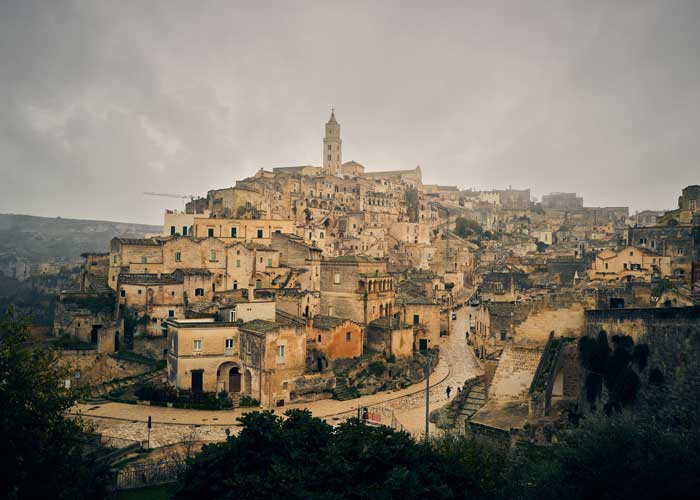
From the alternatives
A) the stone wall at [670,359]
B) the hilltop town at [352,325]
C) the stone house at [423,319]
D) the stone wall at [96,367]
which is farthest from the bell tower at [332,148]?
the stone wall at [670,359]

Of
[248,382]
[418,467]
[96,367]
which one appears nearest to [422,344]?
[248,382]

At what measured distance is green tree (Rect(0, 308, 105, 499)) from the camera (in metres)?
14.3

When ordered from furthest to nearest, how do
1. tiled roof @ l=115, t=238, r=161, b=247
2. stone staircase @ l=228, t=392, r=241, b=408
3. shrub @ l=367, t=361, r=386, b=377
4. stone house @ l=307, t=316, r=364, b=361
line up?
1. tiled roof @ l=115, t=238, r=161, b=247
2. stone house @ l=307, t=316, r=364, b=361
3. shrub @ l=367, t=361, r=386, b=377
4. stone staircase @ l=228, t=392, r=241, b=408

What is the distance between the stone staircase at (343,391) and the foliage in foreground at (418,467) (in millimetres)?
18289

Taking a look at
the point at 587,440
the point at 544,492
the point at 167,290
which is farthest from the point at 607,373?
the point at 167,290

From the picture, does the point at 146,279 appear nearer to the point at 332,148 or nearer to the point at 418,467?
the point at 418,467

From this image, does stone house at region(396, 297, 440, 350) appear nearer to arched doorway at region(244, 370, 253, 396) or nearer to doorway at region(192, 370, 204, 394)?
arched doorway at region(244, 370, 253, 396)

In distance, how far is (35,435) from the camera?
15.2 metres

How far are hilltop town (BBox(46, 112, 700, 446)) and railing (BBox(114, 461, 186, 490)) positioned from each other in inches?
159

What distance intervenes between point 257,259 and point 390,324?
13.8 metres

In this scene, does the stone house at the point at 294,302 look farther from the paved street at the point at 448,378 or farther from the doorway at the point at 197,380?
the paved street at the point at 448,378

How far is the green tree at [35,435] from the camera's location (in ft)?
47.0

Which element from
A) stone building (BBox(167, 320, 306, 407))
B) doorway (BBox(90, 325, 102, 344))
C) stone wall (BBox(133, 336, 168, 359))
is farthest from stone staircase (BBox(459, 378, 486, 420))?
doorway (BBox(90, 325, 102, 344))

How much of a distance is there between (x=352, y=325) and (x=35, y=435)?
28.6 meters
